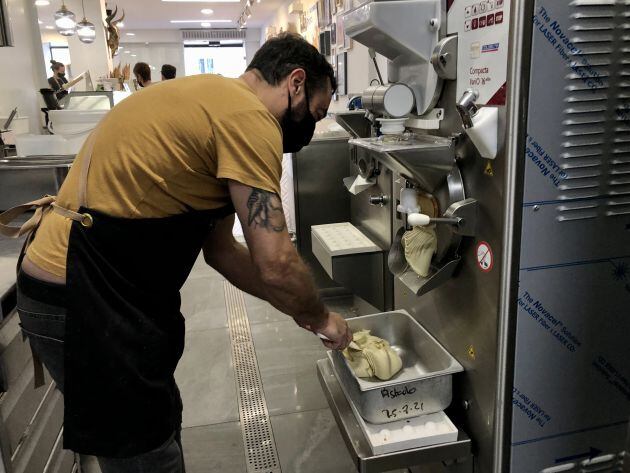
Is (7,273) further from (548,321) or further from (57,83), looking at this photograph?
(57,83)

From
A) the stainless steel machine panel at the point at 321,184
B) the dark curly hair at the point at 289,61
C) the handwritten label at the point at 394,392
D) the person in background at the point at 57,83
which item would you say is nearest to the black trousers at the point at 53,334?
the handwritten label at the point at 394,392

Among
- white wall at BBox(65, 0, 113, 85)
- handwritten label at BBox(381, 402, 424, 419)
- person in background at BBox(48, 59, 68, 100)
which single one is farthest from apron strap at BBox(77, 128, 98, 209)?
white wall at BBox(65, 0, 113, 85)

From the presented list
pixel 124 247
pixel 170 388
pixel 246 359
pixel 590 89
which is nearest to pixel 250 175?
pixel 124 247

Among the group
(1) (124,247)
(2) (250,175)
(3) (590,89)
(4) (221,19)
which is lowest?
(1) (124,247)

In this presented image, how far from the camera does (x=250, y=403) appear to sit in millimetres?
2568

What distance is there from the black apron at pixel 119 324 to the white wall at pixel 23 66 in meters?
3.87

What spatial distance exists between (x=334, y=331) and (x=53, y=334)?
698 millimetres

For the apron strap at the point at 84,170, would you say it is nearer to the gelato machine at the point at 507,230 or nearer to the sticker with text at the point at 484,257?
the gelato machine at the point at 507,230

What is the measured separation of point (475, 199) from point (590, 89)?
1.23 ft

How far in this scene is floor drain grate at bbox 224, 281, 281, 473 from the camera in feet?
7.14

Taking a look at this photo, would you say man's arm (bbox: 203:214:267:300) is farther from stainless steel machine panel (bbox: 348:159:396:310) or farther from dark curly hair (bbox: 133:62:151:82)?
dark curly hair (bbox: 133:62:151:82)

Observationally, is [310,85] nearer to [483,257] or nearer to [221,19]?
[483,257]

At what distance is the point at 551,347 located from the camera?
4.66 feet

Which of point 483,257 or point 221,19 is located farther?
point 221,19
